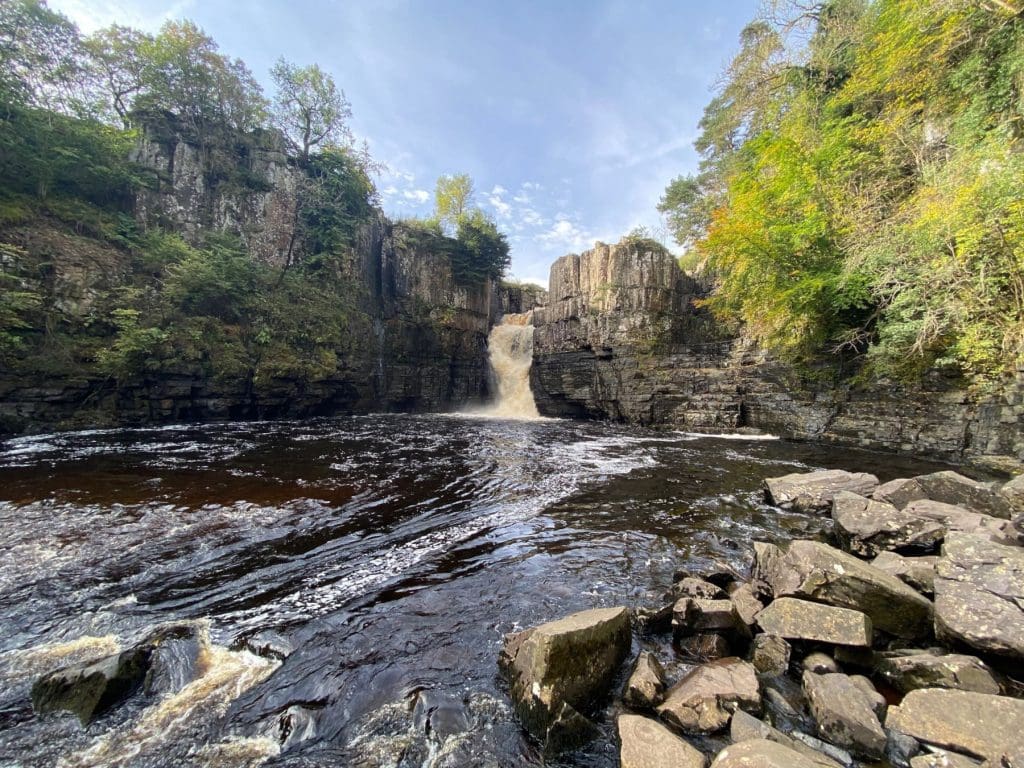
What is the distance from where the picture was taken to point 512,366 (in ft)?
105

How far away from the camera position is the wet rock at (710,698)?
2.83 metres

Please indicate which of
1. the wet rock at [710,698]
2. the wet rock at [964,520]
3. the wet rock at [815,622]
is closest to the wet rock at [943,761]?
the wet rock at [710,698]

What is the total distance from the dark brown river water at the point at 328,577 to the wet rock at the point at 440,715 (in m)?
0.01

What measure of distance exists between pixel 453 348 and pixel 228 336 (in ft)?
47.6

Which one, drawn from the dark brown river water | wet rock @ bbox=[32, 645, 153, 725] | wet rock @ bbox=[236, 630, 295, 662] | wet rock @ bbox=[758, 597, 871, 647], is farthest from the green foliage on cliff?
wet rock @ bbox=[32, 645, 153, 725]

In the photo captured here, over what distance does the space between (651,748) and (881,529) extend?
16.7 feet

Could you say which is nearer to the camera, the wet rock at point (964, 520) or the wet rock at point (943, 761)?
the wet rock at point (943, 761)

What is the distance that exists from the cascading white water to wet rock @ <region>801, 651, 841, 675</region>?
25.3 m

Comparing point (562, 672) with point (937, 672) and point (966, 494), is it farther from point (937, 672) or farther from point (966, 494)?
point (966, 494)

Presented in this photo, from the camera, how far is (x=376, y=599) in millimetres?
4684

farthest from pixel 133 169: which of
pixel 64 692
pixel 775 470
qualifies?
pixel 775 470

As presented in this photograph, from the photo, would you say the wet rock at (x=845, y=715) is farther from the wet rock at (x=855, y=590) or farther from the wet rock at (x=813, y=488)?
the wet rock at (x=813, y=488)

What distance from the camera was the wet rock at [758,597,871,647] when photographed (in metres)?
3.35

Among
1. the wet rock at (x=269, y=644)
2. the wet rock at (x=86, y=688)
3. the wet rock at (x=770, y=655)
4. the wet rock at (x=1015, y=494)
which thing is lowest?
the wet rock at (x=269, y=644)
